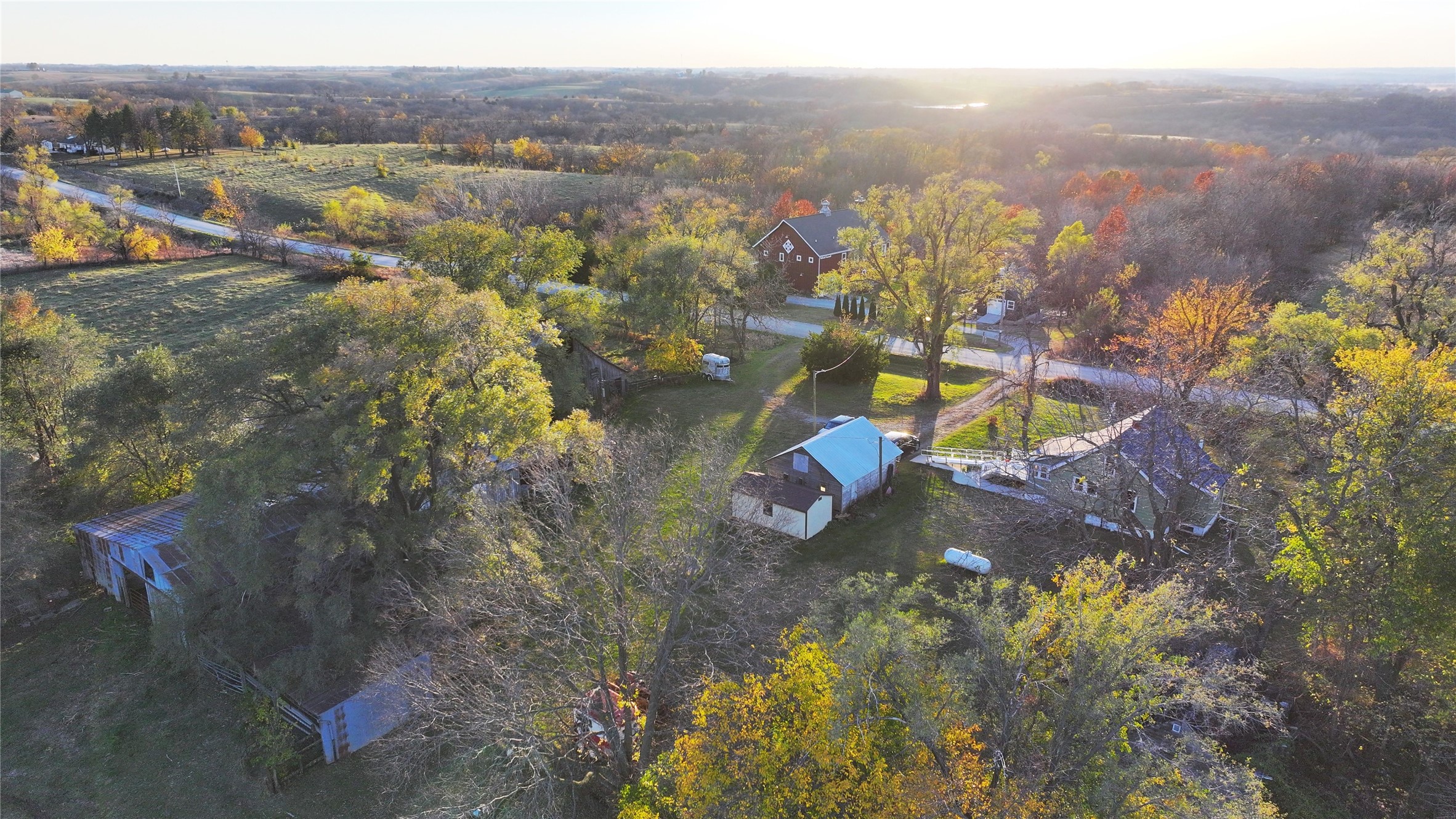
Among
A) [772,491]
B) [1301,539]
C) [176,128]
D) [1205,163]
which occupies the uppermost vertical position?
[176,128]

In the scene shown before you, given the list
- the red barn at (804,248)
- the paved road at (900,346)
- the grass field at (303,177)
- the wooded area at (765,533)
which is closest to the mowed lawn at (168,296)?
the wooded area at (765,533)

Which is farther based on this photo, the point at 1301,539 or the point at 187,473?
the point at 187,473

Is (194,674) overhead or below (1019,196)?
below

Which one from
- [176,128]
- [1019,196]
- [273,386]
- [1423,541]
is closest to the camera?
[1423,541]

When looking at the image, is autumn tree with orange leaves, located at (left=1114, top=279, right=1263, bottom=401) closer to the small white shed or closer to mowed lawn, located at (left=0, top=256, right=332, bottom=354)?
the small white shed

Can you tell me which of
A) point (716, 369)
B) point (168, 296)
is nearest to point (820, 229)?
point (716, 369)

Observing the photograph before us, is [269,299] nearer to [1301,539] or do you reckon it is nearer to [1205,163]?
[1301,539]

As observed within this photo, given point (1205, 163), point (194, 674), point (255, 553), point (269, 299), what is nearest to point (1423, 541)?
point (255, 553)
